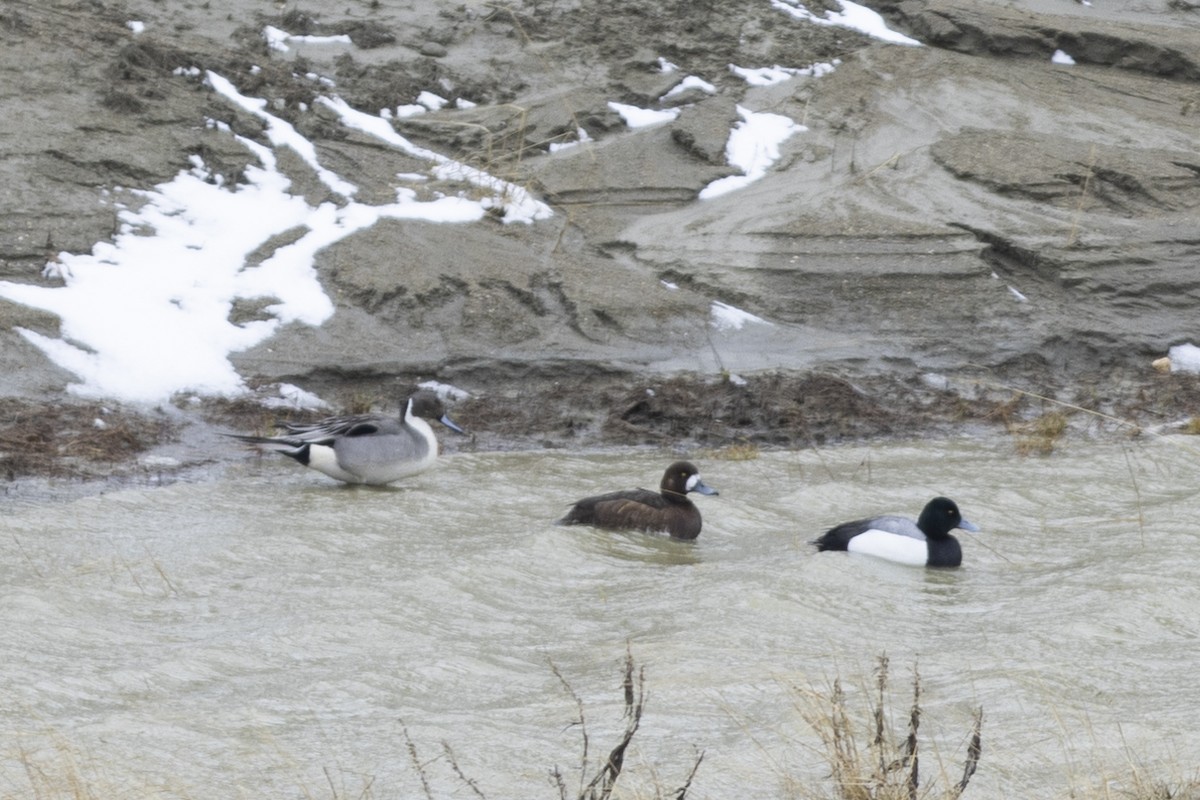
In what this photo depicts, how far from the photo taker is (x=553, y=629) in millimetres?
6723

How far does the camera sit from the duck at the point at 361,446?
9.67m

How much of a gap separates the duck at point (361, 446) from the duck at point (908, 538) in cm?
263

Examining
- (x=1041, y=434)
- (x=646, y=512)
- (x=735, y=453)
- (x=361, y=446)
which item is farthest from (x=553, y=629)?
(x=1041, y=434)

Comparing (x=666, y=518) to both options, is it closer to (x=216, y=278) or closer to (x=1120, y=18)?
(x=216, y=278)

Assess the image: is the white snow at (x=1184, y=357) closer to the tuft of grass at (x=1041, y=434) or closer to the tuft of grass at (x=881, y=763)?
the tuft of grass at (x=1041, y=434)

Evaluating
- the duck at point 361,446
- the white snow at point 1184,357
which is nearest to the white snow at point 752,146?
the white snow at point 1184,357

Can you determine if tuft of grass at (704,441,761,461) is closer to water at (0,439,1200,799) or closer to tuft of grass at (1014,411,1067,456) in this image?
water at (0,439,1200,799)

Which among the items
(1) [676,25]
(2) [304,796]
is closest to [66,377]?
(2) [304,796]

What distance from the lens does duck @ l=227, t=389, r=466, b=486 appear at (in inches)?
381

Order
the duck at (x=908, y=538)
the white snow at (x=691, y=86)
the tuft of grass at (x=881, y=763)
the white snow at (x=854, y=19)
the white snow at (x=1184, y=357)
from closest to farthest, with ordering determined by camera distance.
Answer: the tuft of grass at (x=881, y=763) → the duck at (x=908, y=538) → the white snow at (x=1184, y=357) → the white snow at (x=691, y=86) → the white snow at (x=854, y=19)

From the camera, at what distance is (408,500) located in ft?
31.1

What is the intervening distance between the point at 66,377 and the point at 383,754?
620 cm

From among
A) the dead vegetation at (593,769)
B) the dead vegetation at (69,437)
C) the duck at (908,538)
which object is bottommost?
the dead vegetation at (69,437)

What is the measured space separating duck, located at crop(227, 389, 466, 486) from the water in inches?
6.4
